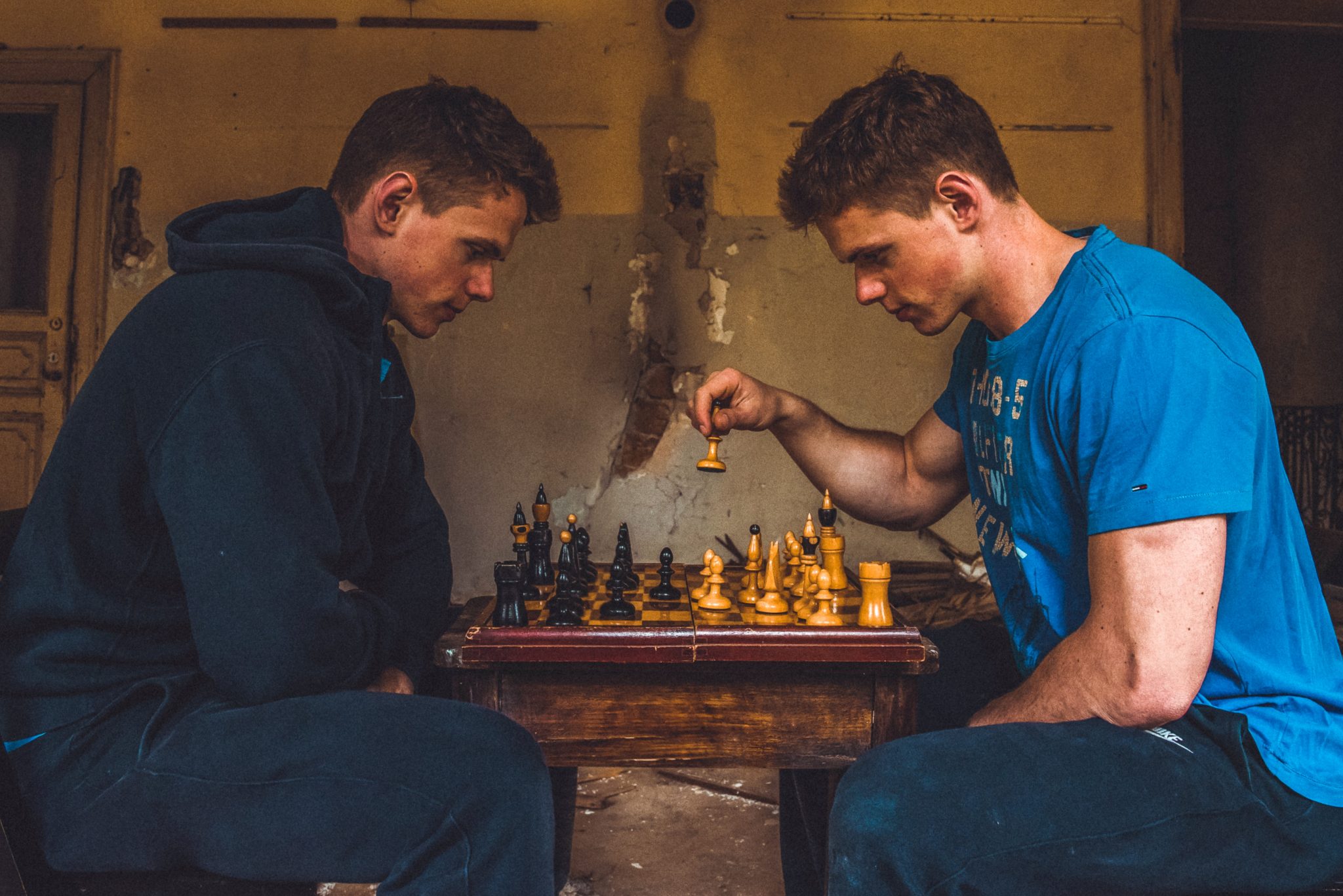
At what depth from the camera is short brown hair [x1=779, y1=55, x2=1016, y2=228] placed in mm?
1758

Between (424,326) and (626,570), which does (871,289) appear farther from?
(424,326)

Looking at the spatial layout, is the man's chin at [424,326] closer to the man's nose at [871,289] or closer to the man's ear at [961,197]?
the man's nose at [871,289]

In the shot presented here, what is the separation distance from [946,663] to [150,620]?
5.00ft

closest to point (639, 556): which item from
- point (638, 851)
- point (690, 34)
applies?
point (638, 851)

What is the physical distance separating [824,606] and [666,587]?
390mm

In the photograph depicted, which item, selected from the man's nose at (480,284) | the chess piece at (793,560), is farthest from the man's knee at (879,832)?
the man's nose at (480,284)

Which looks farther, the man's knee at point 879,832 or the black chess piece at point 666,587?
the black chess piece at point 666,587

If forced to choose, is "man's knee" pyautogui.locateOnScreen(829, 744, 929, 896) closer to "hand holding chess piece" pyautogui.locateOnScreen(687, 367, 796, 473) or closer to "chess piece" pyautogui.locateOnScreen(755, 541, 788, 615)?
"chess piece" pyautogui.locateOnScreen(755, 541, 788, 615)

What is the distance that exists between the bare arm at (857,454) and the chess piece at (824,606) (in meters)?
0.39

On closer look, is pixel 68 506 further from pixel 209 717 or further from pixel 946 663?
pixel 946 663

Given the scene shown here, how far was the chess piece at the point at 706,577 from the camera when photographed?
6.47 ft

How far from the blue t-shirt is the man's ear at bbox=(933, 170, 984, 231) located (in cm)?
22

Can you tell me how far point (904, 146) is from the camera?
1754mm

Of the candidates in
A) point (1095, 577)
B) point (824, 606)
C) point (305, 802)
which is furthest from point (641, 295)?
point (305, 802)
